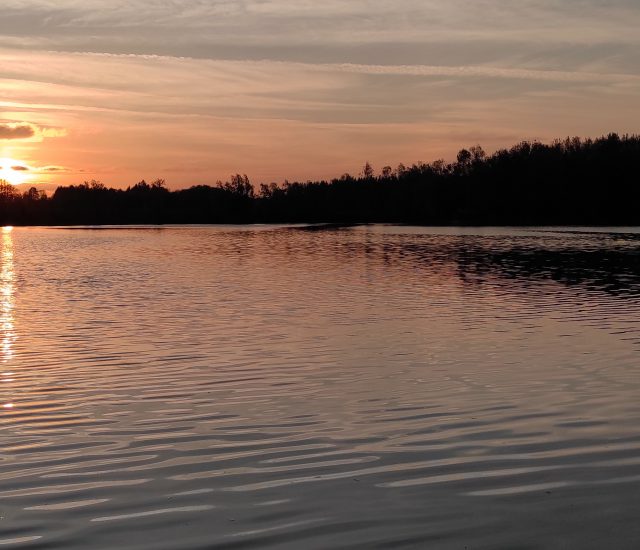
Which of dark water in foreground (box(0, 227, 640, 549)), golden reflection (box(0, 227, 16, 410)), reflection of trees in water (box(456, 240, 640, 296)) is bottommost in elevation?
reflection of trees in water (box(456, 240, 640, 296))

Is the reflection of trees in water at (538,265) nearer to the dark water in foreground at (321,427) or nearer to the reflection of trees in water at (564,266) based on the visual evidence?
the reflection of trees in water at (564,266)

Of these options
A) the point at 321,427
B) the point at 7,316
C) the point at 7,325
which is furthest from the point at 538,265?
the point at 321,427

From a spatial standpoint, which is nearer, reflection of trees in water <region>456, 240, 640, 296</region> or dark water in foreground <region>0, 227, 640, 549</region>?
dark water in foreground <region>0, 227, 640, 549</region>

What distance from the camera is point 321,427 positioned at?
38.9ft

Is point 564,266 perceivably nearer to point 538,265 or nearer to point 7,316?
point 538,265

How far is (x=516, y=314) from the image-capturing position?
26078mm

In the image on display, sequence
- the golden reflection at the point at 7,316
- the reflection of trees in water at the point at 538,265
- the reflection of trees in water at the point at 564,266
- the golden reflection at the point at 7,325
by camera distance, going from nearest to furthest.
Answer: the golden reflection at the point at 7,325
the golden reflection at the point at 7,316
the reflection of trees in water at the point at 564,266
the reflection of trees in water at the point at 538,265

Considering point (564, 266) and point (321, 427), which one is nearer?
point (321, 427)

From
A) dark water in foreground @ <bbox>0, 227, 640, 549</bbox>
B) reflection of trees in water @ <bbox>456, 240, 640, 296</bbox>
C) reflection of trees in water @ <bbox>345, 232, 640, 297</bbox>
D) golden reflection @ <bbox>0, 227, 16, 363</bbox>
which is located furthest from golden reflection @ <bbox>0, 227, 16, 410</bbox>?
reflection of trees in water @ <bbox>456, 240, 640, 296</bbox>

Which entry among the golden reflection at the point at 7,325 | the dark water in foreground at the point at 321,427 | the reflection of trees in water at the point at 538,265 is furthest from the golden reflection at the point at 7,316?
the reflection of trees in water at the point at 538,265

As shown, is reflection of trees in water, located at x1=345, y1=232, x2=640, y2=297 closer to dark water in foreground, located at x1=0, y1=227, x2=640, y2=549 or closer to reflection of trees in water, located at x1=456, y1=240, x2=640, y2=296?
reflection of trees in water, located at x1=456, y1=240, x2=640, y2=296

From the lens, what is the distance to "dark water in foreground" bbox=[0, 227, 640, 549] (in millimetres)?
8062

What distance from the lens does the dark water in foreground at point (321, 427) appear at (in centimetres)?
806

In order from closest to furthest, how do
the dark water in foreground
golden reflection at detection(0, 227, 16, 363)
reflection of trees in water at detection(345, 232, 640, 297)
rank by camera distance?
the dark water in foreground
golden reflection at detection(0, 227, 16, 363)
reflection of trees in water at detection(345, 232, 640, 297)
